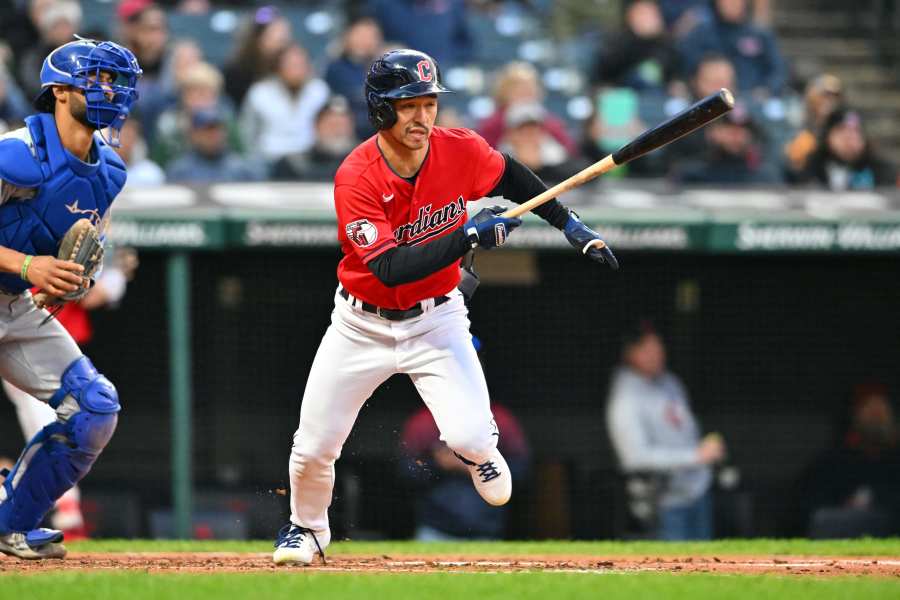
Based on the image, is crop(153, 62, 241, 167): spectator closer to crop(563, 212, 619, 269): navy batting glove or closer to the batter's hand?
the batter's hand

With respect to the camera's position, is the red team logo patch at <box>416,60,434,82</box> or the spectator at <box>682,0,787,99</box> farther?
the spectator at <box>682,0,787,99</box>

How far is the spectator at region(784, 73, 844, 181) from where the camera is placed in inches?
413

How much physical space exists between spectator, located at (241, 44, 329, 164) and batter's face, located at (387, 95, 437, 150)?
4839 millimetres

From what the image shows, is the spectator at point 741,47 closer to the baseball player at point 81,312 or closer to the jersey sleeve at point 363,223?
the baseball player at point 81,312

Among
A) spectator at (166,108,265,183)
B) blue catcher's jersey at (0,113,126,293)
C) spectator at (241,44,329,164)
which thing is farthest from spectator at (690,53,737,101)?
blue catcher's jersey at (0,113,126,293)

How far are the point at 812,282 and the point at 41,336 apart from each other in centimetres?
542

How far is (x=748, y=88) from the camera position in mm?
11672

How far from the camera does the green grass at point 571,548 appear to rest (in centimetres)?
678

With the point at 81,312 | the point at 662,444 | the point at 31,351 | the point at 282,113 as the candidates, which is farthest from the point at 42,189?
the point at 282,113

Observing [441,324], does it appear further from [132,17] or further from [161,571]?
[132,17]

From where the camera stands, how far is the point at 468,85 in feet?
36.9

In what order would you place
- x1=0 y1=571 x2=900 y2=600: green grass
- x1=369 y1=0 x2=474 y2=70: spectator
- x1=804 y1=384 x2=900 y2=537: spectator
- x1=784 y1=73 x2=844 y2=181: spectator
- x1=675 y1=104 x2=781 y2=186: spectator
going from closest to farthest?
1. x1=0 y1=571 x2=900 y2=600: green grass
2. x1=804 y1=384 x2=900 y2=537: spectator
3. x1=675 y1=104 x2=781 y2=186: spectator
4. x1=784 y1=73 x2=844 y2=181: spectator
5. x1=369 y1=0 x2=474 y2=70: spectator

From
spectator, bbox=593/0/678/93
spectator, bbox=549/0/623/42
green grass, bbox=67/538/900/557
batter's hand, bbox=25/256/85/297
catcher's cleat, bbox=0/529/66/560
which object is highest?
spectator, bbox=549/0/623/42

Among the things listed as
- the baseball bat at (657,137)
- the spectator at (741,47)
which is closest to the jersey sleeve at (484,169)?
the baseball bat at (657,137)
